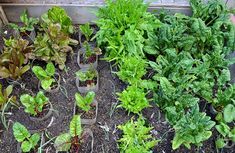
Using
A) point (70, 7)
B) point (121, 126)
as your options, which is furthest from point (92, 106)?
point (70, 7)

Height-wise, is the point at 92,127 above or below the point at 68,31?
below

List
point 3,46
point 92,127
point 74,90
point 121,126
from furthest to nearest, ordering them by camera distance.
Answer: point 3,46 → point 74,90 → point 92,127 → point 121,126

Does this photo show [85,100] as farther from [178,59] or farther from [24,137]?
[178,59]

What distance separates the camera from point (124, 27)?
7.86ft

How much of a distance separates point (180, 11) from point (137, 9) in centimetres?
59

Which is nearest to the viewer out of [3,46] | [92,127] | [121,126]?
[121,126]

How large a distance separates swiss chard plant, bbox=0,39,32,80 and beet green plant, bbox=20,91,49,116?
0.91 ft

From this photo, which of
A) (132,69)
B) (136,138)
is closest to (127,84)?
(132,69)

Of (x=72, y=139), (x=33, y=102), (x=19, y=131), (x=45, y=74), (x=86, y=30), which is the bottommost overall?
(x=72, y=139)

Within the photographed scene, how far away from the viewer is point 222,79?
2.31 meters

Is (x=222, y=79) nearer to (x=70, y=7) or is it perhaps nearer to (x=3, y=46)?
(x=70, y=7)

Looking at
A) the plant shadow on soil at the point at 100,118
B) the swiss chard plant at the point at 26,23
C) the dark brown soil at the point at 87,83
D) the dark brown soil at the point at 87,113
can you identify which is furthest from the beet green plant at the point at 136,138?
the swiss chard plant at the point at 26,23

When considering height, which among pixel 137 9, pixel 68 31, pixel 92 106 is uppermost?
pixel 137 9

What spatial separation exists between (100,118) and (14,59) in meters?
0.77
